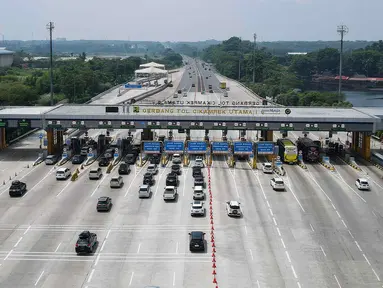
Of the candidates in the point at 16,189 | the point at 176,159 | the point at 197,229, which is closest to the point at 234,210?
the point at 197,229

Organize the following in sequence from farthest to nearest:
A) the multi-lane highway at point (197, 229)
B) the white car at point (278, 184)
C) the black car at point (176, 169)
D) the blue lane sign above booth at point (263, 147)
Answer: the blue lane sign above booth at point (263, 147) → the black car at point (176, 169) → the white car at point (278, 184) → the multi-lane highway at point (197, 229)

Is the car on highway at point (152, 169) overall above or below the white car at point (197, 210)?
above

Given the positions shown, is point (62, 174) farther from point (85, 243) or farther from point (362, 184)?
point (362, 184)

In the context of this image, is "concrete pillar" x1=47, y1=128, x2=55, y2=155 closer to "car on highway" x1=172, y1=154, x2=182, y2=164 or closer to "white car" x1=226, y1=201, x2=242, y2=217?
"car on highway" x1=172, y1=154, x2=182, y2=164

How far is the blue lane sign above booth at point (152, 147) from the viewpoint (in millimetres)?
58875

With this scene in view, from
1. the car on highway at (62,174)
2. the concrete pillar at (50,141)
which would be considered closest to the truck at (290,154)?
the car on highway at (62,174)

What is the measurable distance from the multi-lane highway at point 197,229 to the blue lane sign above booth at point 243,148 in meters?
4.00

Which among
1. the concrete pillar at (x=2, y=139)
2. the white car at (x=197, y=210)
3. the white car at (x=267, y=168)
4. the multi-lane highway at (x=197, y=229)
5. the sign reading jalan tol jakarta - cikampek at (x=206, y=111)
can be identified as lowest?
the multi-lane highway at (x=197, y=229)

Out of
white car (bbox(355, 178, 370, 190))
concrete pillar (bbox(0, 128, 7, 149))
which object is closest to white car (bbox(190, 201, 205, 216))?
white car (bbox(355, 178, 370, 190))

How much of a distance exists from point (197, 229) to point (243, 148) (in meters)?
21.3

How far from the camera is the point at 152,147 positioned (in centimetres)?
5897

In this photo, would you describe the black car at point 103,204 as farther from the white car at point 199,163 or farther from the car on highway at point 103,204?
the white car at point 199,163

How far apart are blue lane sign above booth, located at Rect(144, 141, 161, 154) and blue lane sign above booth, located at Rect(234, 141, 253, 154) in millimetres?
8053

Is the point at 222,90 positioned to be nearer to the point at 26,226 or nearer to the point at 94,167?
the point at 94,167
